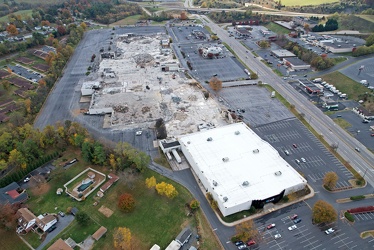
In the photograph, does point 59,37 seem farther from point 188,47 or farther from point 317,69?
point 317,69

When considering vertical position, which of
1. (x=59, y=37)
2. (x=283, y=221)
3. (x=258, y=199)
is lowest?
(x=283, y=221)

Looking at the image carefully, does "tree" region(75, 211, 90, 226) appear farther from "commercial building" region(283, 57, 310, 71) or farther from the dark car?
"commercial building" region(283, 57, 310, 71)

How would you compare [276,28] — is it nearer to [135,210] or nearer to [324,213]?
[324,213]

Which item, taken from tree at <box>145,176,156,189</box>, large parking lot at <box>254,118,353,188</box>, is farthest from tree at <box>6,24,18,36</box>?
large parking lot at <box>254,118,353,188</box>

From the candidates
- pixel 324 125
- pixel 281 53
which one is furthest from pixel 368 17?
pixel 324 125

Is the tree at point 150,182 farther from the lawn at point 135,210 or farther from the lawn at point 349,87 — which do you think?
the lawn at point 349,87

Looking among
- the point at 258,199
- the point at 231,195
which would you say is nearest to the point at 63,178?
the point at 231,195
